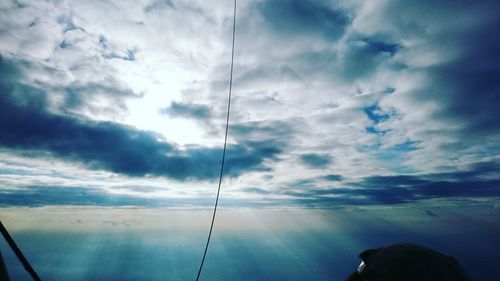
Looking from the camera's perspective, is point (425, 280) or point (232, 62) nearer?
point (425, 280)

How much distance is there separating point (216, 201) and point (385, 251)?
7.06 m

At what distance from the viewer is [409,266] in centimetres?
899

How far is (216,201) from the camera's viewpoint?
10508 mm

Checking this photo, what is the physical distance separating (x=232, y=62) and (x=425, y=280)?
470 inches

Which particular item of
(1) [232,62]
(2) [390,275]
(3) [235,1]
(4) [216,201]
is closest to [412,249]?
(2) [390,275]

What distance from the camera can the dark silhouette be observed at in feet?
28.7

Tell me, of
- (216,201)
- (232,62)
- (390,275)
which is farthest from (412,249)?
(232,62)

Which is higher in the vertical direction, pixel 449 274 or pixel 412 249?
pixel 412 249

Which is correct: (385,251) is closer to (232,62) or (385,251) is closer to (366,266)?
(366,266)

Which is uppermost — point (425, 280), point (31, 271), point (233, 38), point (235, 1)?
point (235, 1)

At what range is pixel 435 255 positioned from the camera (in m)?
9.48

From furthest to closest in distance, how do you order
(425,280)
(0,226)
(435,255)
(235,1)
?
(235,1) → (435,255) → (425,280) → (0,226)

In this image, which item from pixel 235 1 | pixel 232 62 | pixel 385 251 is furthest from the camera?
pixel 232 62

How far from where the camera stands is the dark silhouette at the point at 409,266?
8734mm
